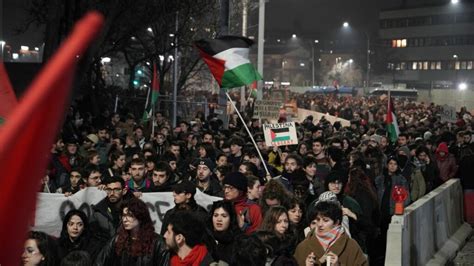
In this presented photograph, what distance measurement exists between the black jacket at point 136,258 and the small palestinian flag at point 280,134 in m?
7.27

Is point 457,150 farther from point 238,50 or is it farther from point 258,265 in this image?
point 258,265

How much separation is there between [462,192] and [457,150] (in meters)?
1.66

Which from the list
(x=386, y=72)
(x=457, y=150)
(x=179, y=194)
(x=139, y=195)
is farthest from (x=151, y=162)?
(x=386, y=72)

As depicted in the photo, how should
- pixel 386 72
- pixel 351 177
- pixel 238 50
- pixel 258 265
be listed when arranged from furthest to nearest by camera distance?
pixel 386 72
pixel 238 50
pixel 351 177
pixel 258 265

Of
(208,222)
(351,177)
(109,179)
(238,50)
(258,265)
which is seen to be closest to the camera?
(258,265)

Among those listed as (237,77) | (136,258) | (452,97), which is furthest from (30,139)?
(452,97)

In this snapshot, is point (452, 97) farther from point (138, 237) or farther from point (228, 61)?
point (138, 237)

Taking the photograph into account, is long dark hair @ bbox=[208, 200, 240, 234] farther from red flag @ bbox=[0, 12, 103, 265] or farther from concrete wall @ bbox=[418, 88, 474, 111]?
concrete wall @ bbox=[418, 88, 474, 111]

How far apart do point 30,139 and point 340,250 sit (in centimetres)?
458

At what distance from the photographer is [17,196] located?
129 cm

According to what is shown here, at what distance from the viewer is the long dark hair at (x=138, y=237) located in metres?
5.28

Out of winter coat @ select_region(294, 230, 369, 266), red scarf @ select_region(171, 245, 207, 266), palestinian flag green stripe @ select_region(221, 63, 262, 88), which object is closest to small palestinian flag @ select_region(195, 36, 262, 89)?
palestinian flag green stripe @ select_region(221, 63, 262, 88)

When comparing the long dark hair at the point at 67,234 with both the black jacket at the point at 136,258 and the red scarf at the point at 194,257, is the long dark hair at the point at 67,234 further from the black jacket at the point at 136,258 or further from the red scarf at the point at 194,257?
the red scarf at the point at 194,257

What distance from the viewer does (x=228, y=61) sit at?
1254 centimetres
